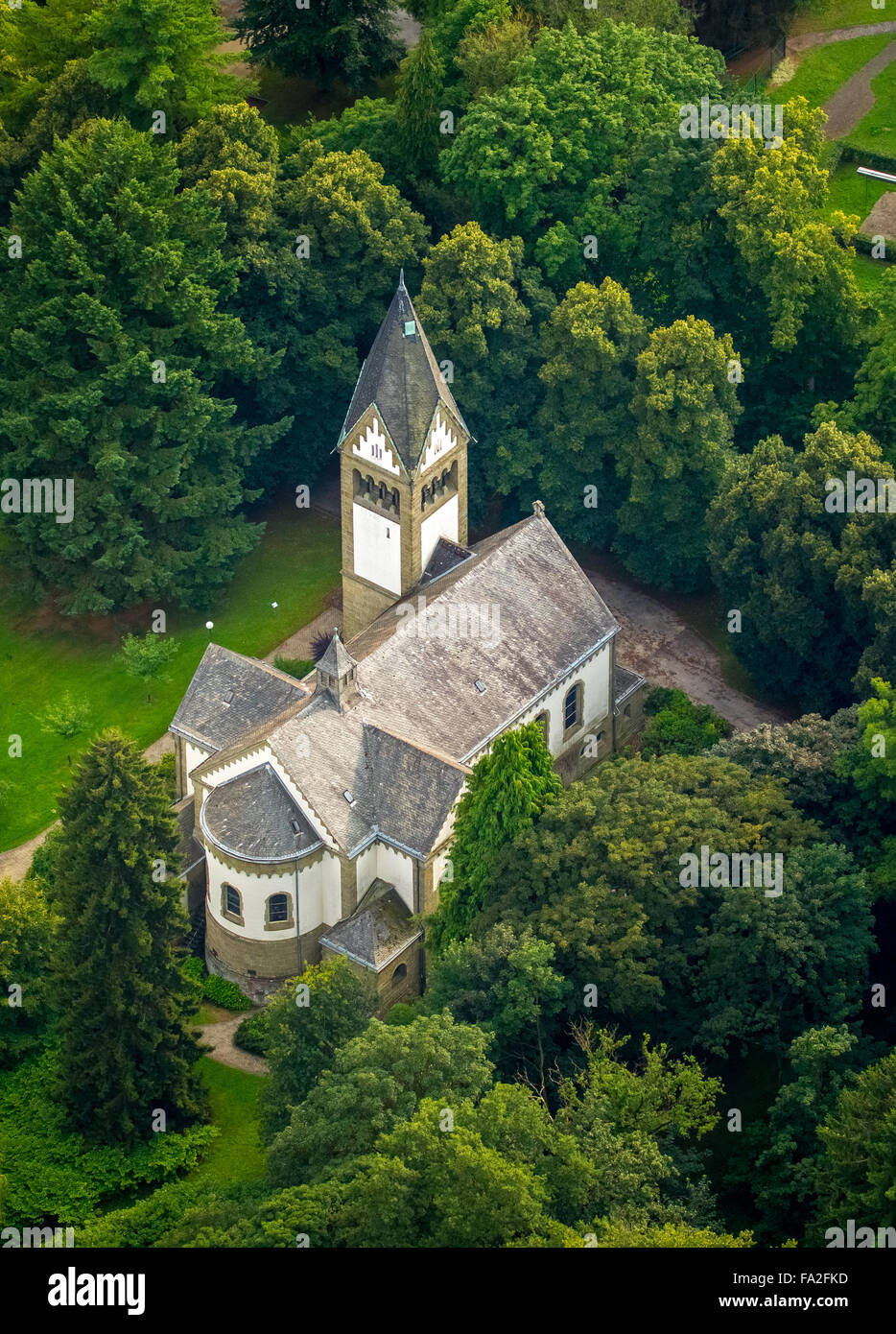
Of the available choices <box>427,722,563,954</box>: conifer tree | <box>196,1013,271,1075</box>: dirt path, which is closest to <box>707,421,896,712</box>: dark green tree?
<box>427,722,563,954</box>: conifer tree

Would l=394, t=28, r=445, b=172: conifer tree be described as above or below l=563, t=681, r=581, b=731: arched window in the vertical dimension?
above

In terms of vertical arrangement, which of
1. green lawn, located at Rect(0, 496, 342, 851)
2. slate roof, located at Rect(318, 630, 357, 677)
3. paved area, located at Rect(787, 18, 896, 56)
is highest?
paved area, located at Rect(787, 18, 896, 56)

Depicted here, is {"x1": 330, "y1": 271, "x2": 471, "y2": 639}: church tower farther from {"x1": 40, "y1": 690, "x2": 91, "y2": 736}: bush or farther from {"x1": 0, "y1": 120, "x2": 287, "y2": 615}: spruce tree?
{"x1": 40, "y1": 690, "x2": 91, "y2": 736}: bush

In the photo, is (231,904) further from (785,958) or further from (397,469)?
(785,958)

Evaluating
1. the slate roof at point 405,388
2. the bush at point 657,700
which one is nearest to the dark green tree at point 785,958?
the bush at point 657,700

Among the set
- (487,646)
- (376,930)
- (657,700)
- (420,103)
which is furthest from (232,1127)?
(420,103)

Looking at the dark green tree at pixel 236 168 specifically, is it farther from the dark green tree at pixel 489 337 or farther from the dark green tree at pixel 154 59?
the dark green tree at pixel 489 337

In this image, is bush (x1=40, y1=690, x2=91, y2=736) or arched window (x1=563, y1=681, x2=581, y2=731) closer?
arched window (x1=563, y1=681, x2=581, y2=731)
